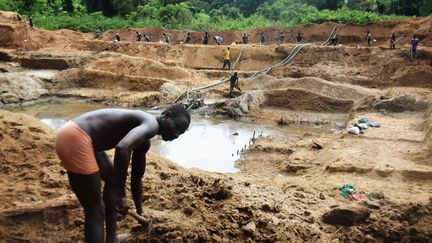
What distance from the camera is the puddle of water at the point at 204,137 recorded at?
9.37 meters

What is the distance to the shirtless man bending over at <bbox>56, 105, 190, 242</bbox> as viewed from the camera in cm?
297

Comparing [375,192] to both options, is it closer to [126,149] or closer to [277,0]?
[126,149]

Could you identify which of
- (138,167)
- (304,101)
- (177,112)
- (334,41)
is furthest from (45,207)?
(334,41)

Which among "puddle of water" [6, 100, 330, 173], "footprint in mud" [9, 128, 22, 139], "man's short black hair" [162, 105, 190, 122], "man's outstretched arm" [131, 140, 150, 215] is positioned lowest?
"puddle of water" [6, 100, 330, 173]

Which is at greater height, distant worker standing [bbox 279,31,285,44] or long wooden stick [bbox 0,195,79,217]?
long wooden stick [bbox 0,195,79,217]

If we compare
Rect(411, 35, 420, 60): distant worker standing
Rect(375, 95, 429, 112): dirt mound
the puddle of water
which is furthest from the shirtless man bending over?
Rect(411, 35, 420, 60): distant worker standing

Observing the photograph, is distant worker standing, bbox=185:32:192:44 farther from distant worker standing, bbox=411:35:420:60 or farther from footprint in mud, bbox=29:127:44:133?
footprint in mud, bbox=29:127:44:133

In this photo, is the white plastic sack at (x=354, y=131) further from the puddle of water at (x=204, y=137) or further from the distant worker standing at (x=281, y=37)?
the distant worker standing at (x=281, y=37)

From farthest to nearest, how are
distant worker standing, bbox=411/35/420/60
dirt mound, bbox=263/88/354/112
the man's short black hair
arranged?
distant worker standing, bbox=411/35/420/60, dirt mound, bbox=263/88/354/112, the man's short black hair

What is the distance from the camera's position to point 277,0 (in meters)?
33.1

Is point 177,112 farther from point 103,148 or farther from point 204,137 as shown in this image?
point 204,137

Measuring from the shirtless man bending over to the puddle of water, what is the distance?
535 cm

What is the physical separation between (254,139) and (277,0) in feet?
81.4

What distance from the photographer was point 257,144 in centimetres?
1021
